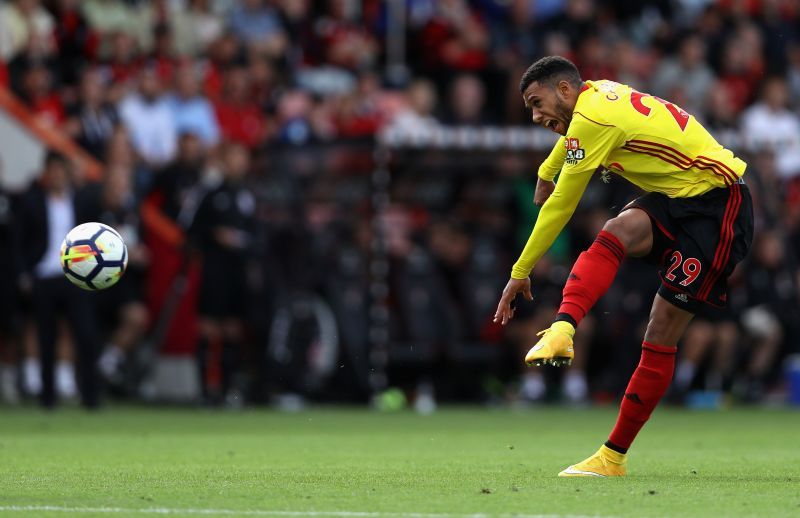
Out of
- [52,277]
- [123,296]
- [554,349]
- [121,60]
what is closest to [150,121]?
[121,60]

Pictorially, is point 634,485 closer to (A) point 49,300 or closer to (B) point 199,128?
(A) point 49,300

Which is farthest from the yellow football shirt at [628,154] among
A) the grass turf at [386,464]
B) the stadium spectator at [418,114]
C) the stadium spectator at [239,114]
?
the stadium spectator at [239,114]

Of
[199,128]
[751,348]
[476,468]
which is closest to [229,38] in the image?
[199,128]

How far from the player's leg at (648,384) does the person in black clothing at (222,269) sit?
9120mm

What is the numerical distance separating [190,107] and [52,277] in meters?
3.35

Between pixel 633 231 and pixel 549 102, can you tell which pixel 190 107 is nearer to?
pixel 549 102

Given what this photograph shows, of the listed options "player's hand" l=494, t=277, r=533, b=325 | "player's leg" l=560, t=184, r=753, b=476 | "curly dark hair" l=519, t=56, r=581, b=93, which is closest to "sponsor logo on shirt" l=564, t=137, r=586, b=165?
"curly dark hair" l=519, t=56, r=581, b=93

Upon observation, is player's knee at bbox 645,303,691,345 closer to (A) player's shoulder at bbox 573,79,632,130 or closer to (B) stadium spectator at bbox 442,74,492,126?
(A) player's shoulder at bbox 573,79,632,130

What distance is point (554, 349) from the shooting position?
7039 mm

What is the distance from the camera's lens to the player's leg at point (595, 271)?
713 cm

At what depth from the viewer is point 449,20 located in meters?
21.0

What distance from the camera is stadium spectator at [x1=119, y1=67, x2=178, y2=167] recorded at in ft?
A: 56.7

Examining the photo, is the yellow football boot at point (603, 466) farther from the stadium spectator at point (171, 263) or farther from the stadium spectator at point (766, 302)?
the stadium spectator at point (766, 302)

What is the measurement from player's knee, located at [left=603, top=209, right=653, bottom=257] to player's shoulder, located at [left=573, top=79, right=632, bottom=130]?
0.50 m
